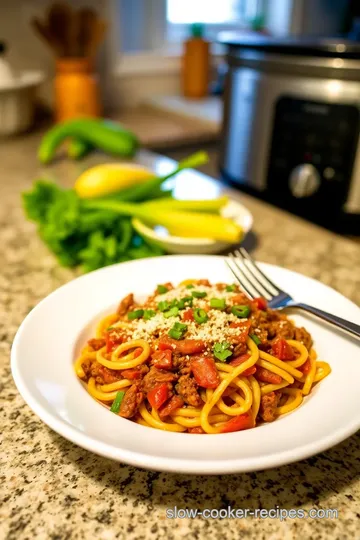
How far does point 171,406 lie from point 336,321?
238mm

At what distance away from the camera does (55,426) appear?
0.49 metres

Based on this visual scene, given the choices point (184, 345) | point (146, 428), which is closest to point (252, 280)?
point (184, 345)

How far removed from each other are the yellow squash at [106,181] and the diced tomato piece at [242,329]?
1.92ft

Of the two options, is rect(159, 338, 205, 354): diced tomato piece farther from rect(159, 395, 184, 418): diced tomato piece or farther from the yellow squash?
the yellow squash

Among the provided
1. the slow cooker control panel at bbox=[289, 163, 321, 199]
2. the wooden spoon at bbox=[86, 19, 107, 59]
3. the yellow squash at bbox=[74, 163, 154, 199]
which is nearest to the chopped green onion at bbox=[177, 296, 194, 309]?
the yellow squash at bbox=[74, 163, 154, 199]

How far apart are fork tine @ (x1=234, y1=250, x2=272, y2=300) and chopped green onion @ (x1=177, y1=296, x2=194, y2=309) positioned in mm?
139

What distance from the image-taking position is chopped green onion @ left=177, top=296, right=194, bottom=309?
0.70 meters

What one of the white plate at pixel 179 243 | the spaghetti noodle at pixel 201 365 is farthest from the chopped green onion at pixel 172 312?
the white plate at pixel 179 243

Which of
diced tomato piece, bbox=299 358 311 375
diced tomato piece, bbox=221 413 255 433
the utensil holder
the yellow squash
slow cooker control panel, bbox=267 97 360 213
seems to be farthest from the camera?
the utensil holder

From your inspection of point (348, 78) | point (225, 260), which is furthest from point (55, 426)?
point (348, 78)

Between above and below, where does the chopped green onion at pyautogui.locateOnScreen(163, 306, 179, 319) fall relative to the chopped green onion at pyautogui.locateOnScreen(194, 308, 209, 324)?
below

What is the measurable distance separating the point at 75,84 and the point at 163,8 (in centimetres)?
88

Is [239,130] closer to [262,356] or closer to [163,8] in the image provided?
[262,356]

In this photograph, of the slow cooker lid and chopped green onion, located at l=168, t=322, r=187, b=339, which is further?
the slow cooker lid
